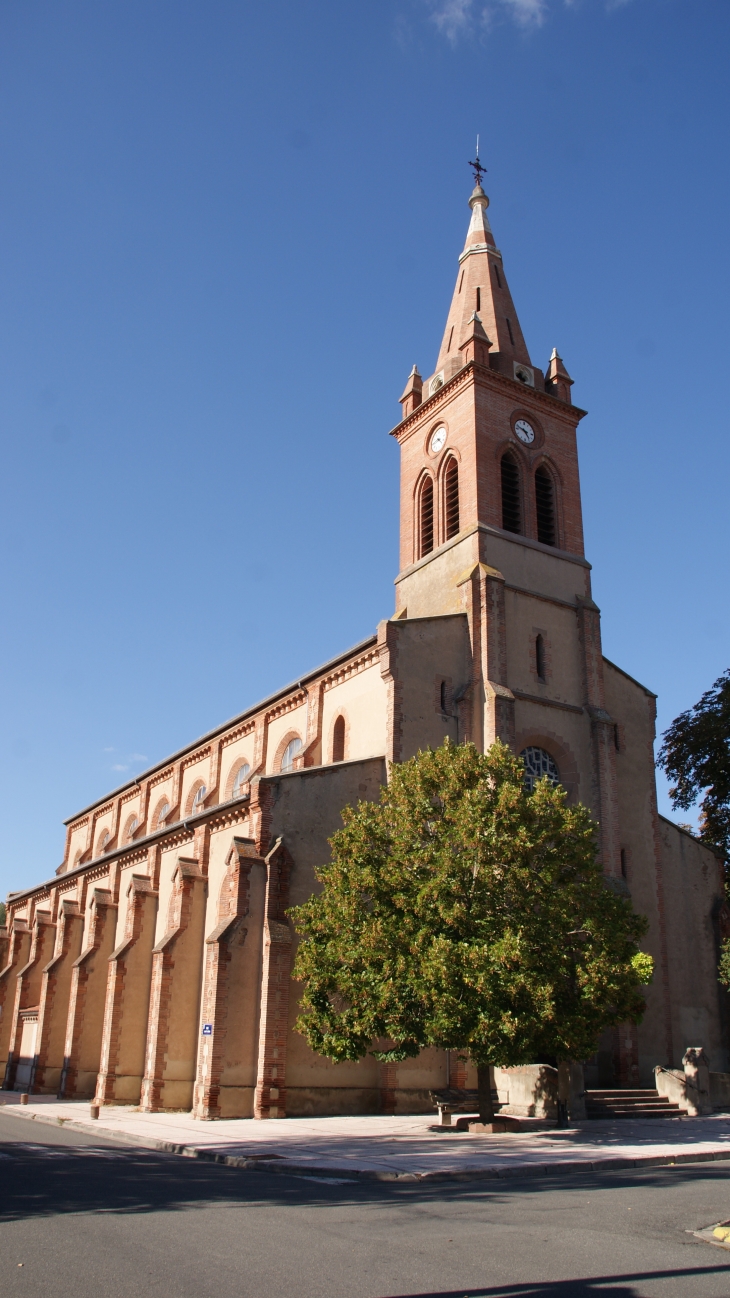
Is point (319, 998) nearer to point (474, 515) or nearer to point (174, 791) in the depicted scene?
point (474, 515)

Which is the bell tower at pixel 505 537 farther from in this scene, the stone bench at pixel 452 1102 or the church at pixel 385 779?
the stone bench at pixel 452 1102

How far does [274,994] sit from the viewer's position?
23359mm

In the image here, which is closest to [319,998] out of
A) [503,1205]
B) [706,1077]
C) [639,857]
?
[503,1205]

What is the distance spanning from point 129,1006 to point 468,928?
588 inches

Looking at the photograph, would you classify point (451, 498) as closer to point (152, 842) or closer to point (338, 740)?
point (338, 740)

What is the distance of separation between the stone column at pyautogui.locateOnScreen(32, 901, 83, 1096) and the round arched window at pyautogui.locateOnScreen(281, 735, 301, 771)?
11.0 metres

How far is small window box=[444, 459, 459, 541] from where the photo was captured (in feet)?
110

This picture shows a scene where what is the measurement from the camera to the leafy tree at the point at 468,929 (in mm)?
18281

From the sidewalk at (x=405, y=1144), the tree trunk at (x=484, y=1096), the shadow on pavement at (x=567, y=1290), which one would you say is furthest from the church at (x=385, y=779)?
the shadow on pavement at (x=567, y=1290)

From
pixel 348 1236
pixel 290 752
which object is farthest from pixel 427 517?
pixel 348 1236

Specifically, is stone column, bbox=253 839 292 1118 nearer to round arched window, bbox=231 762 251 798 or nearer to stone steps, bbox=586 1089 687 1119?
stone steps, bbox=586 1089 687 1119

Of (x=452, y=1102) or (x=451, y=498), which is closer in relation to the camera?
(x=452, y=1102)

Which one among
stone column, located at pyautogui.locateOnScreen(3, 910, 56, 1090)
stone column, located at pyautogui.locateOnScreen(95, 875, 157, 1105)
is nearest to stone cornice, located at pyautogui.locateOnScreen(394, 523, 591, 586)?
stone column, located at pyautogui.locateOnScreen(95, 875, 157, 1105)

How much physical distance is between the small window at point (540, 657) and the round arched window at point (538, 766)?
7.82 ft
